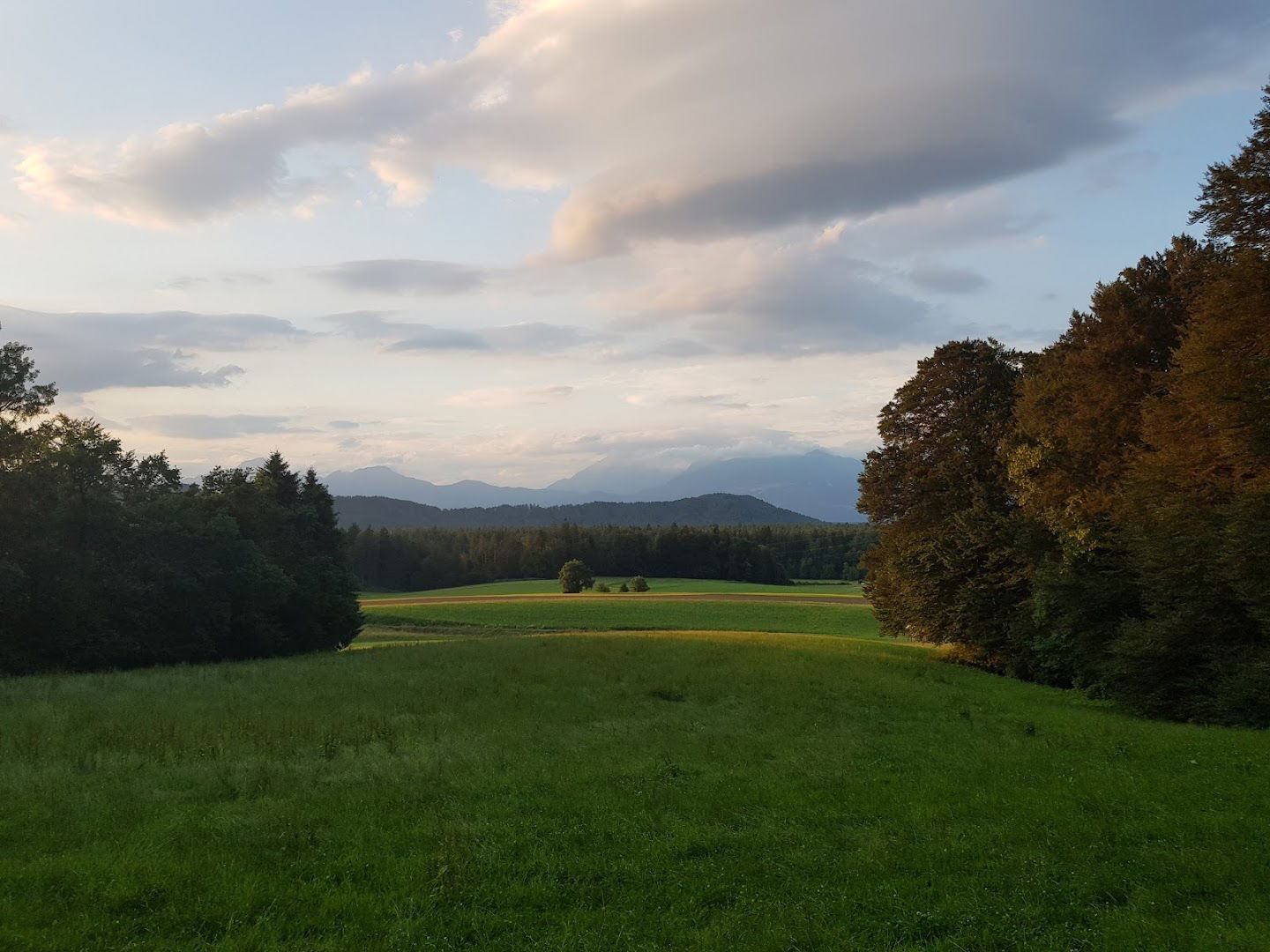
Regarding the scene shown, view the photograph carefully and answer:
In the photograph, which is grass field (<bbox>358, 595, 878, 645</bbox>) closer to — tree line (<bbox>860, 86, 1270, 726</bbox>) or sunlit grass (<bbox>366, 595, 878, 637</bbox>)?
sunlit grass (<bbox>366, 595, 878, 637</bbox>)

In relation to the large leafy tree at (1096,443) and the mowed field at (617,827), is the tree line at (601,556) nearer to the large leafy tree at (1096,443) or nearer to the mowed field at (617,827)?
the large leafy tree at (1096,443)

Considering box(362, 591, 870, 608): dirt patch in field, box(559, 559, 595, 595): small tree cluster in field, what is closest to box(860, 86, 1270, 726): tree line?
box(362, 591, 870, 608): dirt patch in field

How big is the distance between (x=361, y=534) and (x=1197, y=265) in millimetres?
143318

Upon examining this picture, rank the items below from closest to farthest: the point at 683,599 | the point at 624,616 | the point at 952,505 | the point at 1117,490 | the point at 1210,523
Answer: the point at 1210,523
the point at 1117,490
the point at 952,505
the point at 624,616
the point at 683,599

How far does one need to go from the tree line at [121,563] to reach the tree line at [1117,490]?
36.9 meters

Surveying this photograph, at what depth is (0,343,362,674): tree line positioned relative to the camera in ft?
114

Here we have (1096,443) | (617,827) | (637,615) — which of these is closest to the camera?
(617,827)

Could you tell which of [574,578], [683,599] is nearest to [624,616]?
[683,599]

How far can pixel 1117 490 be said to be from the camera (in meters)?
25.9

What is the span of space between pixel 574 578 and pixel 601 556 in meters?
48.6

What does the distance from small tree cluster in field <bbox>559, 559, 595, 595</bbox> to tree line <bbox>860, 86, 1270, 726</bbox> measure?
218 feet

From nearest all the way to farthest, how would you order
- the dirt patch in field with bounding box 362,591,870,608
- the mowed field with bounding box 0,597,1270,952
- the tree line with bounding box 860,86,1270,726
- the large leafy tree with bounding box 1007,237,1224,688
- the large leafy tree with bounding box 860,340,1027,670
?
1. the mowed field with bounding box 0,597,1270,952
2. the tree line with bounding box 860,86,1270,726
3. the large leafy tree with bounding box 1007,237,1224,688
4. the large leafy tree with bounding box 860,340,1027,670
5. the dirt patch in field with bounding box 362,591,870,608

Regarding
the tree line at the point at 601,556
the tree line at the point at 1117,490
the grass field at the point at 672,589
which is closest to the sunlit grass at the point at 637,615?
the grass field at the point at 672,589

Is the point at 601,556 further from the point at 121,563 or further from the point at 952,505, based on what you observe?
the point at 952,505
